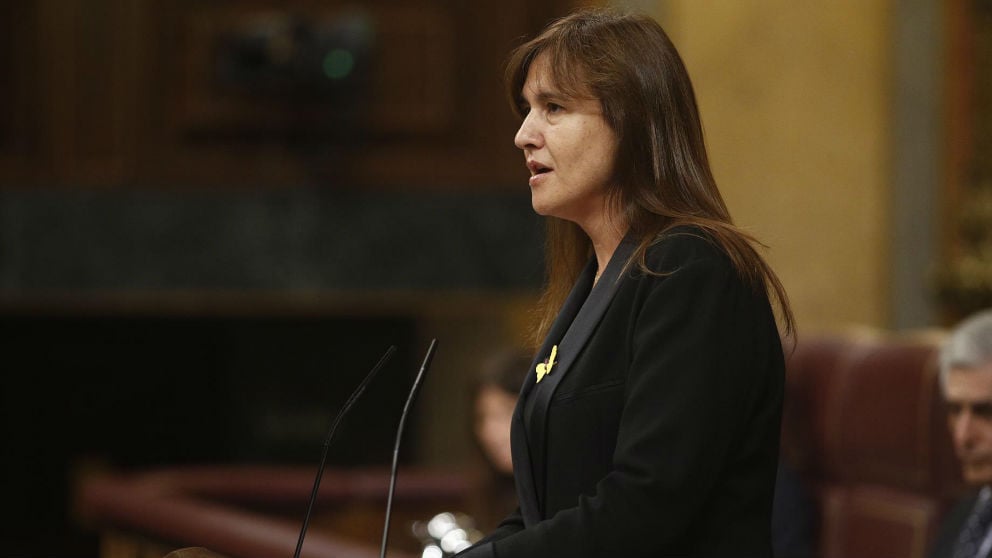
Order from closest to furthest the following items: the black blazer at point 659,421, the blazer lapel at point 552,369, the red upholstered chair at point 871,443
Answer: the black blazer at point 659,421
the blazer lapel at point 552,369
the red upholstered chair at point 871,443

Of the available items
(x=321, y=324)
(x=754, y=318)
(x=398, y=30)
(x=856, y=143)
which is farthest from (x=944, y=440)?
(x=321, y=324)

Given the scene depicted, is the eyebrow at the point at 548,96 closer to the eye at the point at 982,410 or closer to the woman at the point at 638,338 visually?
the woman at the point at 638,338

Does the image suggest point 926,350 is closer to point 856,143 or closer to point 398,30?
point 856,143

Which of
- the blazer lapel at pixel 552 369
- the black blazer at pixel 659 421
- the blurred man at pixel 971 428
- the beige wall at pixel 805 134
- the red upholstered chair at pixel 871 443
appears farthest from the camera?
the beige wall at pixel 805 134

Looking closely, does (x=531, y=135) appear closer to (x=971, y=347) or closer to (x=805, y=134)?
(x=971, y=347)

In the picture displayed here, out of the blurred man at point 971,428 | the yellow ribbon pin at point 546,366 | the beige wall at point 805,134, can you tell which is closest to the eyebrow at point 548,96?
the yellow ribbon pin at point 546,366

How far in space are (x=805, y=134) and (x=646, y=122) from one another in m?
4.33

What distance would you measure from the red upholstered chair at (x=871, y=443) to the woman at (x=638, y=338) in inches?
80.6

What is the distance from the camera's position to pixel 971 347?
9.22 ft

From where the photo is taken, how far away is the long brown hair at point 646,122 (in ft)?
4.73

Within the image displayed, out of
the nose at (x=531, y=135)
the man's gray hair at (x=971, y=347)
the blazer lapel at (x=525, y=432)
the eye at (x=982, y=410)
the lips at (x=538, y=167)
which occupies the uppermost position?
the nose at (x=531, y=135)

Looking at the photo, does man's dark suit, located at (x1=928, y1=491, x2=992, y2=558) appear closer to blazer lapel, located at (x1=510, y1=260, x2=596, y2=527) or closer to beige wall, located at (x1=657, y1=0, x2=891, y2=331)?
blazer lapel, located at (x1=510, y1=260, x2=596, y2=527)

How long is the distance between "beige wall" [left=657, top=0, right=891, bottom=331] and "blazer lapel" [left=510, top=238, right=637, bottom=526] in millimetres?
4203

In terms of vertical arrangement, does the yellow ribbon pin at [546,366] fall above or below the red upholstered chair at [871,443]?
above
